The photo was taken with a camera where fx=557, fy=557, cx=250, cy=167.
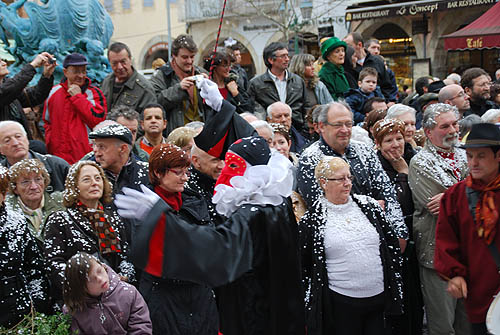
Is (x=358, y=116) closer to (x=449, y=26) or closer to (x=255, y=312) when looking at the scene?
(x=255, y=312)

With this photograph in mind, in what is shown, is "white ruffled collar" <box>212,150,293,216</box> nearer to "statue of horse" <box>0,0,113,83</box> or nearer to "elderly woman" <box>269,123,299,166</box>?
"elderly woman" <box>269,123,299,166</box>

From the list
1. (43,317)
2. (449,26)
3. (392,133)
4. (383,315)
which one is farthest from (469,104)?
(449,26)

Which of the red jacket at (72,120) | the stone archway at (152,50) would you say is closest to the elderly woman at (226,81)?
the red jacket at (72,120)

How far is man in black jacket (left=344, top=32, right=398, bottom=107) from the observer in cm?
930

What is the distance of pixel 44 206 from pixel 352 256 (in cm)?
252

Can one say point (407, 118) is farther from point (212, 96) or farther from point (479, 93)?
point (212, 96)

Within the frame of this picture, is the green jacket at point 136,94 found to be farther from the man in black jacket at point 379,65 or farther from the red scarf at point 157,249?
the man in black jacket at point 379,65

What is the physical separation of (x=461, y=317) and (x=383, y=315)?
1.01 meters

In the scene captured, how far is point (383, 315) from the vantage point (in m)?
4.52

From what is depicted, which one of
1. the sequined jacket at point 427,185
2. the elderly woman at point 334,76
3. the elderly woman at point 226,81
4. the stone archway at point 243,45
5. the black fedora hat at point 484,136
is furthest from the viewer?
the stone archway at point 243,45

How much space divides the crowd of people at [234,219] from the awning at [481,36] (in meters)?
8.12

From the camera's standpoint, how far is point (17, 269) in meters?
3.96

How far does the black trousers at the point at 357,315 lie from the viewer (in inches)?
172

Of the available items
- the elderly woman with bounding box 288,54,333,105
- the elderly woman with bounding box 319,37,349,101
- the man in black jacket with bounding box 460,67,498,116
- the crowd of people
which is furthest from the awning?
the crowd of people
